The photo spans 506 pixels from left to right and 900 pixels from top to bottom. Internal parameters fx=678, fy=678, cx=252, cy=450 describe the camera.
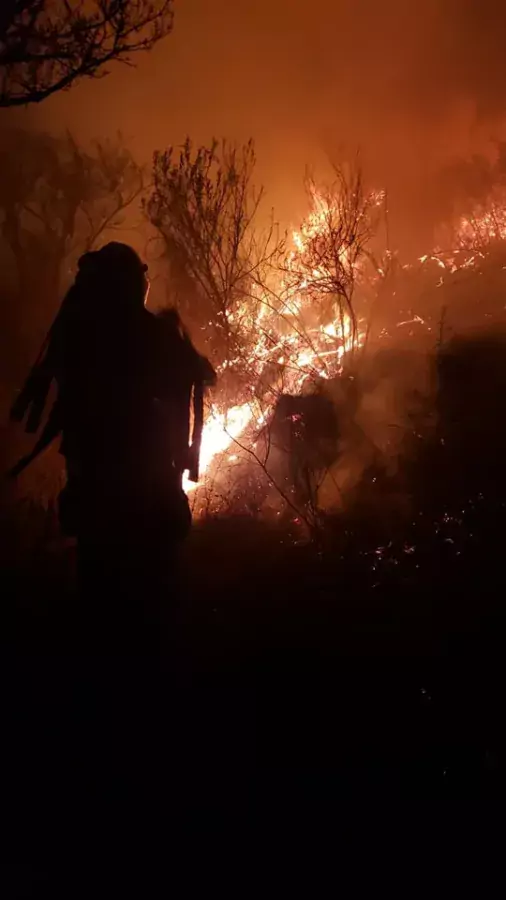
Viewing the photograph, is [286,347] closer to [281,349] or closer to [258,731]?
[281,349]

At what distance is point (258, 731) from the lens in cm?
339

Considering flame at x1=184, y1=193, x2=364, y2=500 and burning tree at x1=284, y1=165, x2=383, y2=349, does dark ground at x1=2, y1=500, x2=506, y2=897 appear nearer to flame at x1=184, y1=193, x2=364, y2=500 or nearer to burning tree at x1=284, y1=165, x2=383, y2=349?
flame at x1=184, y1=193, x2=364, y2=500

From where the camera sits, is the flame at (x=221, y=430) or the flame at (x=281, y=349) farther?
the flame at (x=221, y=430)

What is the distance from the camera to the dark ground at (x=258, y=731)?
2621 millimetres

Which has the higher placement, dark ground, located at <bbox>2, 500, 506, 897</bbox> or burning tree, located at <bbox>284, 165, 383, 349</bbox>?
burning tree, located at <bbox>284, 165, 383, 349</bbox>

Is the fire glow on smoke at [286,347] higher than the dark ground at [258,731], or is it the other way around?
the fire glow on smoke at [286,347]

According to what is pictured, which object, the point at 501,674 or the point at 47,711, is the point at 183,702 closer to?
the point at 47,711

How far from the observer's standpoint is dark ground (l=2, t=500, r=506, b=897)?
2621 millimetres


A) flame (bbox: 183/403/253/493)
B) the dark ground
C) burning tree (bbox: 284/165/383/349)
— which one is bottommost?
the dark ground

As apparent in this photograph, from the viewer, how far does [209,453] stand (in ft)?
30.8

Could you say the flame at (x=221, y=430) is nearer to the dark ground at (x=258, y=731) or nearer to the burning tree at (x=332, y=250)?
the burning tree at (x=332, y=250)

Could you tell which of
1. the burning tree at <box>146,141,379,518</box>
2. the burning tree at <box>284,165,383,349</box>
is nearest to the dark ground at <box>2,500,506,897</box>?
the burning tree at <box>146,141,379,518</box>

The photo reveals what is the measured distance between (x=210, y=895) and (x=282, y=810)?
512 millimetres

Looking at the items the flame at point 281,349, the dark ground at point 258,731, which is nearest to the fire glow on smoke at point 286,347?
the flame at point 281,349
